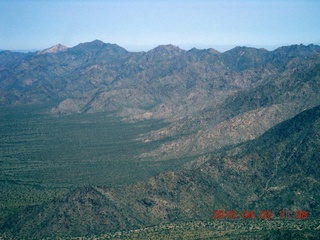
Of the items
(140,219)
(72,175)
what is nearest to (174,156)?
(72,175)

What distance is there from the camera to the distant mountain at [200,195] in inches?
4481

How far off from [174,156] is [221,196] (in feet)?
241

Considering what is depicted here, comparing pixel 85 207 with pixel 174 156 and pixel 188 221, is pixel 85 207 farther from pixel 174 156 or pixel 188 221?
pixel 174 156

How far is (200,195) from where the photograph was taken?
4934 inches

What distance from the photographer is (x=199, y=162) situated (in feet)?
568
